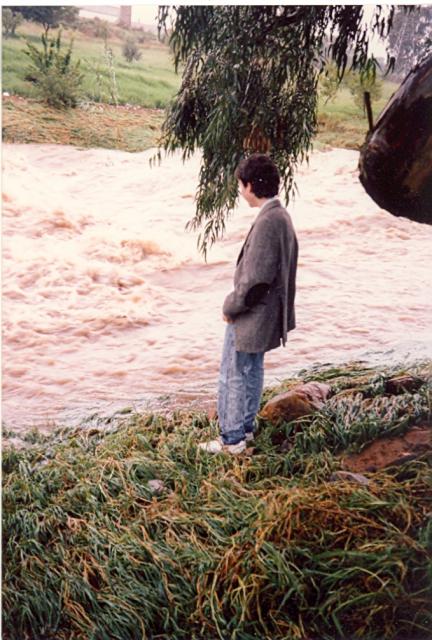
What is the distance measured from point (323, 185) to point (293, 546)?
1.15m

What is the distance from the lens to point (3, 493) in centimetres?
257

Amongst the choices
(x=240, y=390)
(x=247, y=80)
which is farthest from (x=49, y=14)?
(x=240, y=390)

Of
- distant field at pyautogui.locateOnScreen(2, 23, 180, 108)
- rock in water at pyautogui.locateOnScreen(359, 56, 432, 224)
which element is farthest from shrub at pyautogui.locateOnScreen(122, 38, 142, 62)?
rock in water at pyautogui.locateOnScreen(359, 56, 432, 224)

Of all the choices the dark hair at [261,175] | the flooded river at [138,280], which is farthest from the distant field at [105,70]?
the dark hair at [261,175]

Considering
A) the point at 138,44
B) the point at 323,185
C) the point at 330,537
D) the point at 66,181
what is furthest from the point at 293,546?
the point at 138,44

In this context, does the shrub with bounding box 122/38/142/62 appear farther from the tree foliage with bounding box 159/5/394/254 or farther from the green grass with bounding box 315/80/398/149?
the green grass with bounding box 315/80/398/149

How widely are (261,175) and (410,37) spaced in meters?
0.64

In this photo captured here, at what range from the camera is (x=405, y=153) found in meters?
2.40

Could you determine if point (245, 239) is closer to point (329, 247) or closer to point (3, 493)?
point (329, 247)

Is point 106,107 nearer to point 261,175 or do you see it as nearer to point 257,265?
point 261,175

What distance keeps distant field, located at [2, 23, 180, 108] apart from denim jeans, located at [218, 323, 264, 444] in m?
0.83

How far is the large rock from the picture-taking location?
8.13 ft

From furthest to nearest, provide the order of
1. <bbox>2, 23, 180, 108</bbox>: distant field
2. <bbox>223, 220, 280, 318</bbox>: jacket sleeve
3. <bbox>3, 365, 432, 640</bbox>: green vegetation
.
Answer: <bbox>2, 23, 180, 108</bbox>: distant field < <bbox>223, 220, 280, 318</bbox>: jacket sleeve < <bbox>3, 365, 432, 640</bbox>: green vegetation

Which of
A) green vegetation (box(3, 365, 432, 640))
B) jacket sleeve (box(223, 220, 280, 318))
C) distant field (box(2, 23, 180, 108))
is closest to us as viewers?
green vegetation (box(3, 365, 432, 640))
